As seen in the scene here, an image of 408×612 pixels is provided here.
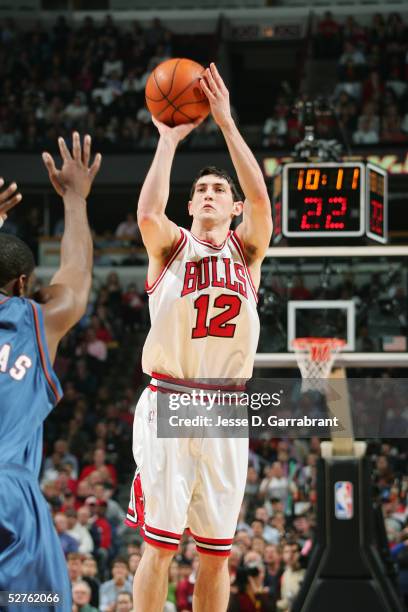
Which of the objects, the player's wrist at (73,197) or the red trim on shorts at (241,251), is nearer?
the player's wrist at (73,197)

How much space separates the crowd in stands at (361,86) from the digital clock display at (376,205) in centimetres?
598

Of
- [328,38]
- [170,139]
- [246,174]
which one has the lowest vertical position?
[246,174]

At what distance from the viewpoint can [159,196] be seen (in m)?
5.15

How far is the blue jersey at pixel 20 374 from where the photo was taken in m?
3.66

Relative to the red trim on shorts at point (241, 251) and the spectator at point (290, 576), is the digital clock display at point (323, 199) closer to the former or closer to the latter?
the spectator at point (290, 576)

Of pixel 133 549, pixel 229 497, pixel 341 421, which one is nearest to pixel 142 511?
pixel 229 497

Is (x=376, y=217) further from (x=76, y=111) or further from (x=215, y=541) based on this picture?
(x=76, y=111)

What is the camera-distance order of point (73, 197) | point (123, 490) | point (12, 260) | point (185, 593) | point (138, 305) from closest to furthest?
point (12, 260) < point (73, 197) < point (185, 593) < point (123, 490) < point (138, 305)

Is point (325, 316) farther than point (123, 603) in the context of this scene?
Yes

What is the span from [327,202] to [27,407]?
6.49 m

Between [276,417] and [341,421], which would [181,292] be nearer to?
[276,417]

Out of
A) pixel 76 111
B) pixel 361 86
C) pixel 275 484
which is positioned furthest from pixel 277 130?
pixel 275 484

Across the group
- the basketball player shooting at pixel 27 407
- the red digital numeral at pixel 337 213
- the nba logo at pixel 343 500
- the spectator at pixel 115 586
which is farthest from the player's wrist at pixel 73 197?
the spectator at pixel 115 586

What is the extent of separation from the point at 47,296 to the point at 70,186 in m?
0.51
